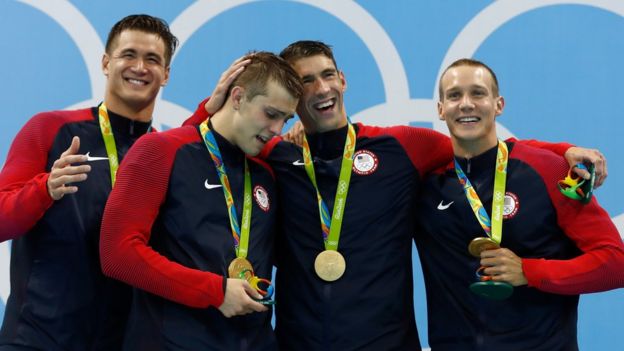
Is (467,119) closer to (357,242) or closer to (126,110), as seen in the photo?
(357,242)

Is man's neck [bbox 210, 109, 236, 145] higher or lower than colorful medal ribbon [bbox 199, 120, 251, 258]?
higher

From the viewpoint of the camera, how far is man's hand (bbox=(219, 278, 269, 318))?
2.59m

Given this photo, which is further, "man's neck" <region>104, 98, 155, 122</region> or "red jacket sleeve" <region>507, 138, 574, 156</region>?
"man's neck" <region>104, 98, 155, 122</region>

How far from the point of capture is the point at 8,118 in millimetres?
5023

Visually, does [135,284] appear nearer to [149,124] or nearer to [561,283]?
[149,124]

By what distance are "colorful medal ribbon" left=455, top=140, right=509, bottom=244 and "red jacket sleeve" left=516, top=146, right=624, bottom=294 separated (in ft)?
0.50

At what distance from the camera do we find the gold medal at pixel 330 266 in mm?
3027

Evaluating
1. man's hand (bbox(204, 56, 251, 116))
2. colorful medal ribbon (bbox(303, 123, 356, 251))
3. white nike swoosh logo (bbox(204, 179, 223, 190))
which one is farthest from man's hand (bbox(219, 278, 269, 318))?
man's hand (bbox(204, 56, 251, 116))

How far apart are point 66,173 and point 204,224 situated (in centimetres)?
52

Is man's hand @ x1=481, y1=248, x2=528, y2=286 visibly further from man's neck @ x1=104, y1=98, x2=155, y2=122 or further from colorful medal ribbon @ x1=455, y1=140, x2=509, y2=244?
man's neck @ x1=104, y1=98, x2=155, y2=122

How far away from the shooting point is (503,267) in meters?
2.88

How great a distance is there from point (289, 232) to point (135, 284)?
0.74m

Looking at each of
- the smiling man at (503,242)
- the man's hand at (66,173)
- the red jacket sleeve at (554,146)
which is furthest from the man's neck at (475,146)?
the man's hand at (66,173)

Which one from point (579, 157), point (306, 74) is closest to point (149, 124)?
point (306, 74)
